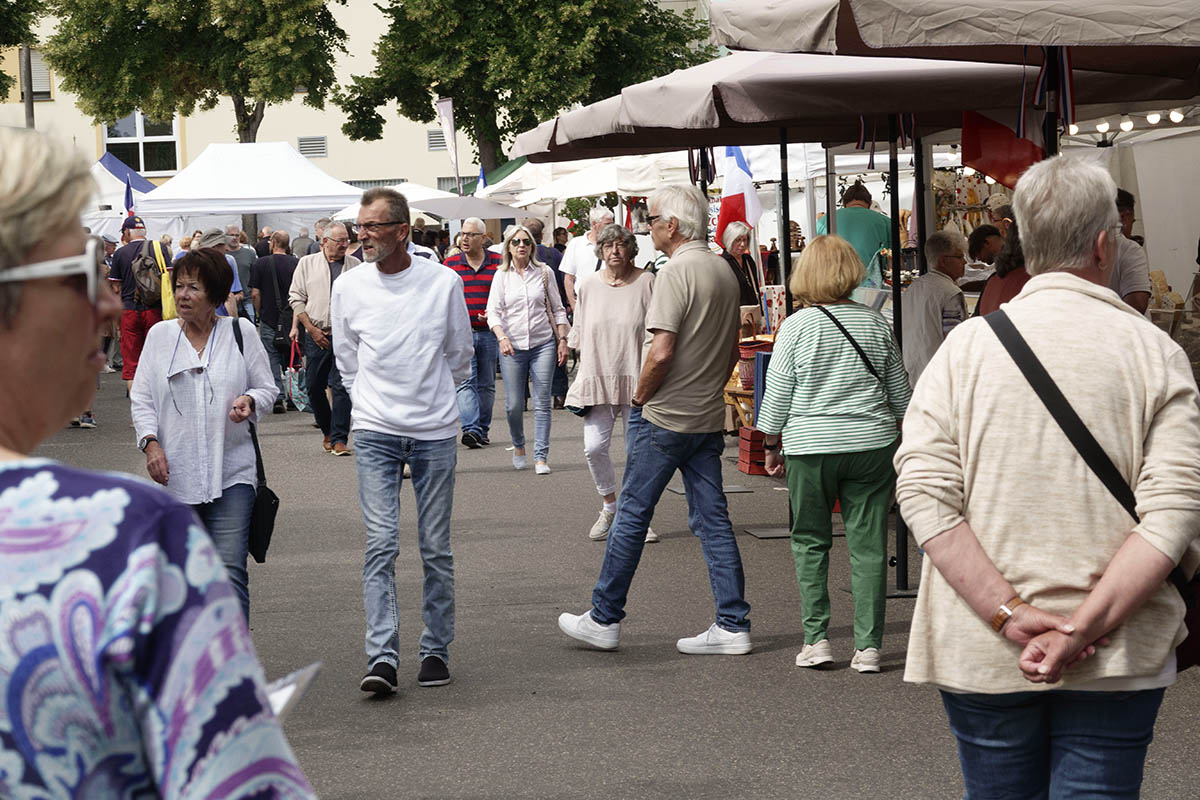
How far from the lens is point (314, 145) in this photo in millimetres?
56250

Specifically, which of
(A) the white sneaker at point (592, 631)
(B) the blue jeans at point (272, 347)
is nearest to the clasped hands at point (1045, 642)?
(A) the white sneaker at point (592, 631)

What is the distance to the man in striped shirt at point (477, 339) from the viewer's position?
46.3 feet

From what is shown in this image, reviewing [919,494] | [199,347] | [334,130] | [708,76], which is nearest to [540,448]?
[708,76]

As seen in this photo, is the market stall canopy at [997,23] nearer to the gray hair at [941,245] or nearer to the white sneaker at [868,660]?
the white sneaker at [868,660]

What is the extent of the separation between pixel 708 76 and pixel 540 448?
486cm

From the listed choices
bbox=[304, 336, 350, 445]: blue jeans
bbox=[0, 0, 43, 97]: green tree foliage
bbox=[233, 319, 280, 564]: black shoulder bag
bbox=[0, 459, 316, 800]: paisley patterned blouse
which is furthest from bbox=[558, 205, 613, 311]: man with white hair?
bbox=[0, 459, 316, 800]: paisley patterned blouse

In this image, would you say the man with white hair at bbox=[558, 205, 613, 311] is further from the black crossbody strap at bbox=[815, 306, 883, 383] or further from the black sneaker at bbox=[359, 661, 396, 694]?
the black sneaker at bbox=[359, 661, 396, 694]

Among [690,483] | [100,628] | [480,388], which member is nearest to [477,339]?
[480,388]

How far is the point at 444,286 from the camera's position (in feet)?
20.9

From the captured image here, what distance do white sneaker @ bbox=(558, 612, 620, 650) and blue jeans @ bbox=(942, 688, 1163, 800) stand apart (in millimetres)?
3790

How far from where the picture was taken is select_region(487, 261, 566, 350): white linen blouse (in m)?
13.1

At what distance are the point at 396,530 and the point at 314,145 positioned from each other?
170 feet

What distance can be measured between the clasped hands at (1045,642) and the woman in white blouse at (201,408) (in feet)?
11.5

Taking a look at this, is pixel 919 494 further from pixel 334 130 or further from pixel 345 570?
pixel 334 130
